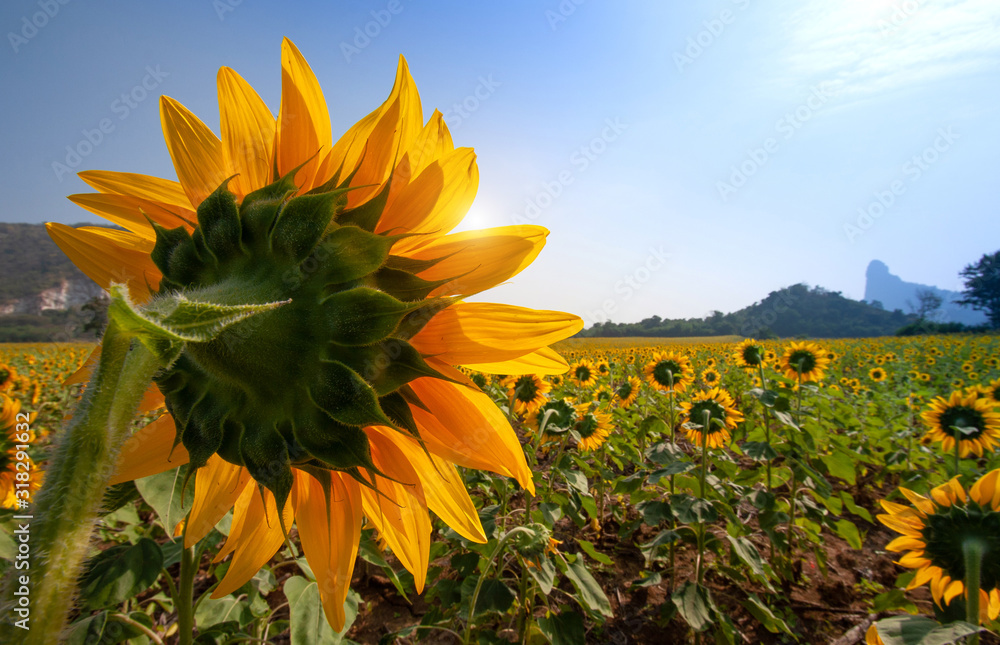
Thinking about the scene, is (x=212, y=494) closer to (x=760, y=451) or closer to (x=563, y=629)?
(x=563, y=629)

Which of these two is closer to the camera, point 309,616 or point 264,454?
point 264,454

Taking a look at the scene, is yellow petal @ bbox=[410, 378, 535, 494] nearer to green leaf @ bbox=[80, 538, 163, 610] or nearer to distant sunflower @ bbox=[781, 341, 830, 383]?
green leaf @ bbox=[80, 538, 163, 610]

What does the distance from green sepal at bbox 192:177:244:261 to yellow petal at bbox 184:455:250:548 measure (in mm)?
317

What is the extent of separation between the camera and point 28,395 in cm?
580

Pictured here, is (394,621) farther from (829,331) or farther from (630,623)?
(829,331)

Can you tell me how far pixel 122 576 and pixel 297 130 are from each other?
150cm

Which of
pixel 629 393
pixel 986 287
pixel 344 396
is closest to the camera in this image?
pixel 344 396

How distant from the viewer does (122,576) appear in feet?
4.53

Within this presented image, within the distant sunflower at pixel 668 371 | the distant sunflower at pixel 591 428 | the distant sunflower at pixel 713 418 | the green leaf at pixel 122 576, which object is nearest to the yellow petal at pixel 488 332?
the green leaf at pixel 122 576

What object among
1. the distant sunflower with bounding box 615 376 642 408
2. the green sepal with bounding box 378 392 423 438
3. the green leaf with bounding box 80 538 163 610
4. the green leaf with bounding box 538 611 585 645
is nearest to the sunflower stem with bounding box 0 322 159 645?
the green sepal with bounding box 378 392 423 438

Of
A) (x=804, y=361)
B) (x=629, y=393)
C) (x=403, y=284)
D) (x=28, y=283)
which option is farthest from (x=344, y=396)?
(x=28, y=283)

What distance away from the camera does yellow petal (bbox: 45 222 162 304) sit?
65cm

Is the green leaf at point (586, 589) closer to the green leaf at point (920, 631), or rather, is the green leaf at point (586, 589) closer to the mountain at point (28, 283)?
the green leaf at point (920, 631)

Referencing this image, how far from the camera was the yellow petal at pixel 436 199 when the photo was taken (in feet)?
2.19
